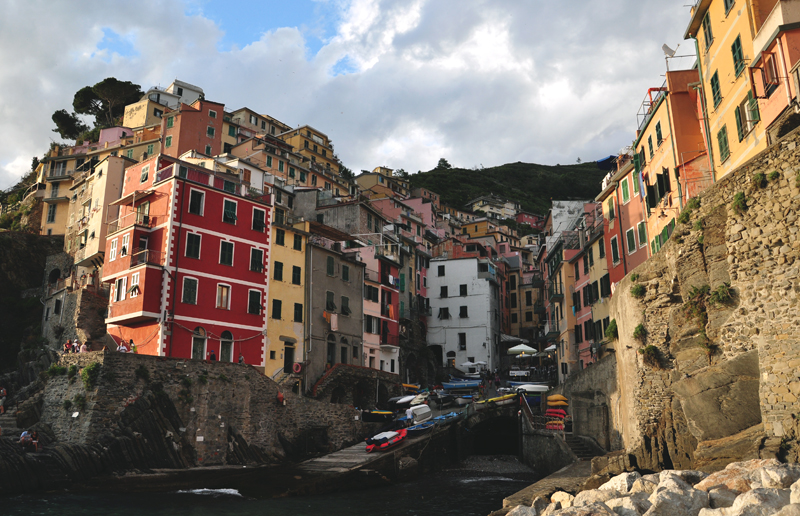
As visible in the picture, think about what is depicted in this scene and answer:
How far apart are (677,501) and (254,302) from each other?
3400 centimetres

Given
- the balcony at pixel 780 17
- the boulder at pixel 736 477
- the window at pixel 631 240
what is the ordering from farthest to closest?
the window at pixel 631 240 < the balcony at pixel 780 17 < the boulder at pixel 736 477

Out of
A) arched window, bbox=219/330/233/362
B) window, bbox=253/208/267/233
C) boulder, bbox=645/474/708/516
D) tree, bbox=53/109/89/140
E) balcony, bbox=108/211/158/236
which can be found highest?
tree, bbox=53/109/89/140

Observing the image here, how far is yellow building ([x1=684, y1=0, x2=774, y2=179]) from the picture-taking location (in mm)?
22375

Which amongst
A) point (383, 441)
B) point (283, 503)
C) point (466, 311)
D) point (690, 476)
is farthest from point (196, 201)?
point (466, 311)

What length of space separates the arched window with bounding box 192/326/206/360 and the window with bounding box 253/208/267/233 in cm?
877

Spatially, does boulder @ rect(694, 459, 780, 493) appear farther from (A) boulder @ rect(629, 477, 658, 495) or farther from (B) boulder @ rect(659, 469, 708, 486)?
(A) boulder @ rect(629, 477, 658, 495)

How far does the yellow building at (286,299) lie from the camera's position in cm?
4428

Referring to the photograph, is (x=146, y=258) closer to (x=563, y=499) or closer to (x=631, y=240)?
(x=563, y=499)

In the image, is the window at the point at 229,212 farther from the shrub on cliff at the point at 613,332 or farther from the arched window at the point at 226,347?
the shrub on cliff at the point at 613,332

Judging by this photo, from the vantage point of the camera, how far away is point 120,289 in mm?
40000

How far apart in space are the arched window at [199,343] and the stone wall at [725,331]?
86.4 ft

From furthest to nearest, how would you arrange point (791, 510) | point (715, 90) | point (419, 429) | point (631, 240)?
point (419, 429) → point (631, 240) → point (715, 90) → point (791, 510)

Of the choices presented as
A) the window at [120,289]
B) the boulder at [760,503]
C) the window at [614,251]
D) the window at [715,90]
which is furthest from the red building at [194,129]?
the boulder at [760,503]

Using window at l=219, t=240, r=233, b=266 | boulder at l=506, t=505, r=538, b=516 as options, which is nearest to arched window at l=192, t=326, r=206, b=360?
window at l=219, t=240, r=233, b=266
